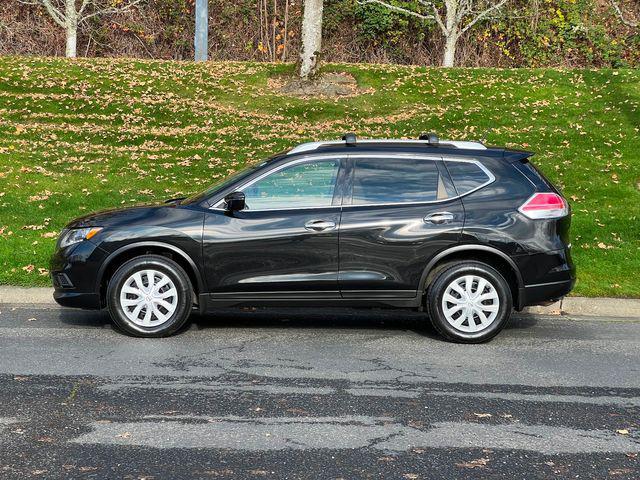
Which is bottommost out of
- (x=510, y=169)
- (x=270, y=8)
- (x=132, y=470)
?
(x=132, y=470)

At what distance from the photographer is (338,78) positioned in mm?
22688

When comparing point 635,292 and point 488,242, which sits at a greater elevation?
point 488,242

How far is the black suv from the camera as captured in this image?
25.6ft

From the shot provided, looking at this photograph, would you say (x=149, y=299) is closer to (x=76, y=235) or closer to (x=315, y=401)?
(x=76, y=235)

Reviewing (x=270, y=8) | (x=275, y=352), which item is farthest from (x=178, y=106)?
(x=275, y=352)

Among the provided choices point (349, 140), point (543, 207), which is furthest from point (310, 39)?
point (543, 207)

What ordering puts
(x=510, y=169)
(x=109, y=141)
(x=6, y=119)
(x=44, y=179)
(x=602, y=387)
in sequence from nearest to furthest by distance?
(x=602, y=387) < (x=510, y=169) < (x=44, y=179) < (x=109, y=141) < (x=6, y=119)

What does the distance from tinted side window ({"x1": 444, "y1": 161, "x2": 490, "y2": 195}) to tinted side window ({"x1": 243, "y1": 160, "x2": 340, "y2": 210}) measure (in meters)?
1.01

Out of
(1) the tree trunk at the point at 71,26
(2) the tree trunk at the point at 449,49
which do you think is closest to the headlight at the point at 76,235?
(2) the tree trunk at the point at 449,49

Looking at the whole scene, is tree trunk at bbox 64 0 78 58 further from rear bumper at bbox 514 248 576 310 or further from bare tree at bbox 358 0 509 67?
rear bumper at bbox 514 248 576 310

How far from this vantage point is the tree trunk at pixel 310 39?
2247 cm

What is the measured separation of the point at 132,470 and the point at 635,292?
21.5 feet

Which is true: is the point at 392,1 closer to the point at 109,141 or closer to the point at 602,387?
the point at 109,141

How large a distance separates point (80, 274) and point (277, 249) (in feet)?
5.57
